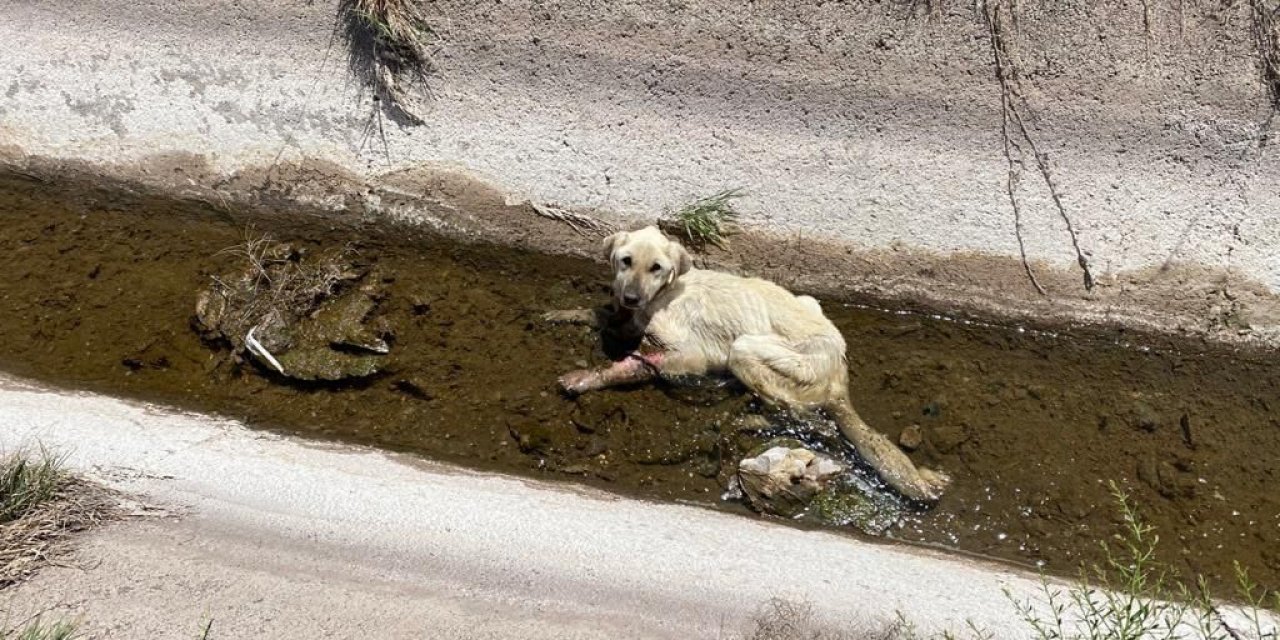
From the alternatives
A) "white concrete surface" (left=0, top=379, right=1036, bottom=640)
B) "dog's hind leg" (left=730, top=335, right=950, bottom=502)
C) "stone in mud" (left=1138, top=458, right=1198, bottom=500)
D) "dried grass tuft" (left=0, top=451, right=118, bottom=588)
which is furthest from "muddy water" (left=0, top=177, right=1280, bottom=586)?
"dried grass tuft" (left=0, top=451, right=118, bottom=588)

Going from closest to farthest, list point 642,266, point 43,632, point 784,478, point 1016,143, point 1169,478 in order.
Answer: point 43,632 → point 784,478 → point 642,266 → point 1169,478 → point 1016,143

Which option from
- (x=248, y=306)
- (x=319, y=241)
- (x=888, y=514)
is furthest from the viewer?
(x=319, y=241)

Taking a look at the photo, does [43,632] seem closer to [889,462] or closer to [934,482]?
[889,462]

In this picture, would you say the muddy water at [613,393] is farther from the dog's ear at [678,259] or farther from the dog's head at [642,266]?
the dog's ear at [678,259]

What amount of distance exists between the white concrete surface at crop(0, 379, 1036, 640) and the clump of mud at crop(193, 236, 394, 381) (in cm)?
98

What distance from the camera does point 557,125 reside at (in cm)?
731

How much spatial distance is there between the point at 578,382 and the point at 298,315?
2.39 metres

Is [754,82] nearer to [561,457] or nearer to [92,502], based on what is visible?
[561,457]

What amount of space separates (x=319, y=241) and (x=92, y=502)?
3.14 metres

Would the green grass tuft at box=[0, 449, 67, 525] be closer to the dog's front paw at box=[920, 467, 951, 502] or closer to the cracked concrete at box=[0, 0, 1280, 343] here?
the cracked concrete at box=[0, 0, 1280, 343]

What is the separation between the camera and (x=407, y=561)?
438cm

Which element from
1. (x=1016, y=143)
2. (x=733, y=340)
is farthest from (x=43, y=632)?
(x=1016, y=143)

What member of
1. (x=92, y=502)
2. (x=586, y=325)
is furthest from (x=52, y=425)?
(x=586, y=325)

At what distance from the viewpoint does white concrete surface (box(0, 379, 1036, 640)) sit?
4.08m
